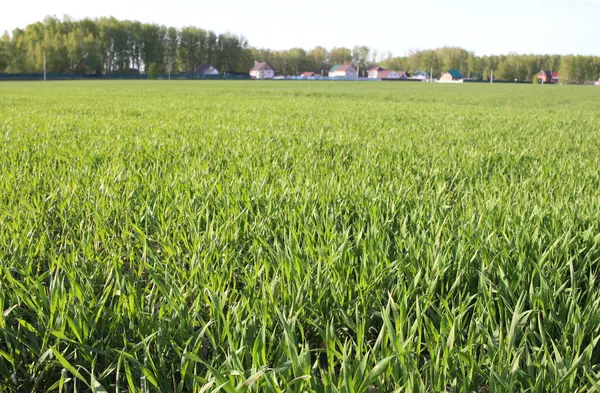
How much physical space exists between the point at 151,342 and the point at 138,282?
414 mm

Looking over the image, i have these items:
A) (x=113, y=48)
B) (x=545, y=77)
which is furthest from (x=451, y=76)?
(x=113, y=48)

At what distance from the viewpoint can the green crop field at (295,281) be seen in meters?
1.14

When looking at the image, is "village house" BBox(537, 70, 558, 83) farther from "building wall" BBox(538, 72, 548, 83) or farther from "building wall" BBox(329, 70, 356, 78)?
"building wall" BBox(329, 70, 356, 78)

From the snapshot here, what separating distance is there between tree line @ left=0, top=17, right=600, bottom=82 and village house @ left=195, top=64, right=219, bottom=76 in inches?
134

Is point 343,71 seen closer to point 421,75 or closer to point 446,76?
point 421,75

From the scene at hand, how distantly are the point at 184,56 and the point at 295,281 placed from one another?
13775 centimetres

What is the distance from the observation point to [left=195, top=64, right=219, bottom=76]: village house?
124 meters

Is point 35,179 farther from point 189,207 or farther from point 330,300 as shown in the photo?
point 330,300

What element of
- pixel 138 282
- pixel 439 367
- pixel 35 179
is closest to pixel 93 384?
pixel 138 282

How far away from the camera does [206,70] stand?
4931 inches

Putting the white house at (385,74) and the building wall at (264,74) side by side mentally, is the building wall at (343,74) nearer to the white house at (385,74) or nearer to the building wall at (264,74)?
the white house at (385,74)

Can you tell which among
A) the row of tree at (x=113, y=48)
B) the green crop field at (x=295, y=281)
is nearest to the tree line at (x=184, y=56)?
the row of tree at (x=113, y=48)

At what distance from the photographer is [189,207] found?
7.83ft

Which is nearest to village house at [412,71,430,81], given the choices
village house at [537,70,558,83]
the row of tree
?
village house at [537,70,558,83]
